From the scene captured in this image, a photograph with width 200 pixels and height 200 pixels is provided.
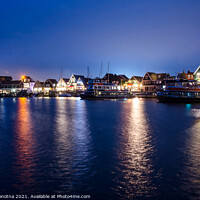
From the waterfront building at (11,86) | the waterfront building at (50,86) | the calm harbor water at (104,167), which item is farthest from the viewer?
the waterfront building at (11,86)

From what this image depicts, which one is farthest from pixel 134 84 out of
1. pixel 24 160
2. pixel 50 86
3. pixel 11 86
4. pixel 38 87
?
pixel 24 160

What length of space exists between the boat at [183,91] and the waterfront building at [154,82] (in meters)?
43.4

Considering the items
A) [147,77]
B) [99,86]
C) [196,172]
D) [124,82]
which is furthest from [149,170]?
[124,82]

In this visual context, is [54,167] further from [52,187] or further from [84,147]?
[84,147]

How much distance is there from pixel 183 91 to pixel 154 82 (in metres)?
47.3

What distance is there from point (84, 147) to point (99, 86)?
6755 centimetres

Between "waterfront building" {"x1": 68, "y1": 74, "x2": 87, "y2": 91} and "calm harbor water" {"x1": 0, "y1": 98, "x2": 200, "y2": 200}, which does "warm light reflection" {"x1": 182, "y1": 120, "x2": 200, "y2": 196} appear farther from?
"waterfront building" {"x1": 68, "y1": 74, "x2": 87, "y2": 91}

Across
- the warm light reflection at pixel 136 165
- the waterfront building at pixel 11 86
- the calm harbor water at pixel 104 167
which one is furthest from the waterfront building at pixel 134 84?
the warm light reflection at pixel 136 165

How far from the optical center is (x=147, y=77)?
345 feet

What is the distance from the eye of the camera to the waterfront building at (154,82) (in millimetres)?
99938

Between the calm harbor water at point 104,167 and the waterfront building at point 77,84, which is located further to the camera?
the waterfront building at point 77,84

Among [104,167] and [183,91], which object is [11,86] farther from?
[104,167]

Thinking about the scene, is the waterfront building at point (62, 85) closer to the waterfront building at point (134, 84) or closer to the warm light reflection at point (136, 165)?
the waterfront building at point (134, 84)

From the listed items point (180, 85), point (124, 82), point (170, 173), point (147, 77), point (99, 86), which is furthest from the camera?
point (124, 82)
